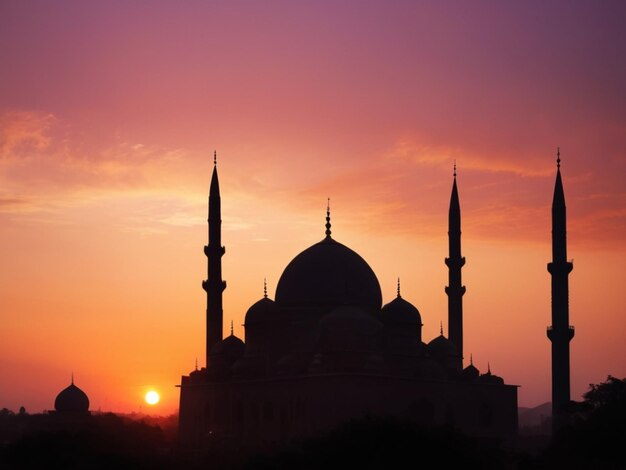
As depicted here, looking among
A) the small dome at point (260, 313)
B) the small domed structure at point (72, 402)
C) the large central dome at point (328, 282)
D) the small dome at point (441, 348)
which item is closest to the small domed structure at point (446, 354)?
the small dome at point (441, 348)

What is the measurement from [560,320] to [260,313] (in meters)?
10.4

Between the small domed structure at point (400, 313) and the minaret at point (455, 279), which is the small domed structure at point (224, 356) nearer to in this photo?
→ the small domed structure at point (400, 313)

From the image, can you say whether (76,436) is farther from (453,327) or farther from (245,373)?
(453,327)

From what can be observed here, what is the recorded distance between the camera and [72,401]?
60688 mm

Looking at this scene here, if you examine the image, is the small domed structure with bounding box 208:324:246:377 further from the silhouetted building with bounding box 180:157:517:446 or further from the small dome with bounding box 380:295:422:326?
the small dome with bounding box 380:295:422:326

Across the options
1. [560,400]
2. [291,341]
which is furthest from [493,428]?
[291,341]

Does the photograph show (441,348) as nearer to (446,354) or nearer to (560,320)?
(446,354)

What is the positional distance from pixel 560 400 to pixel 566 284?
3.94 m

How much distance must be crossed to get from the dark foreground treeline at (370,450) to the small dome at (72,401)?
44.1 ft

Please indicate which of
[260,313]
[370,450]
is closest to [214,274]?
[260,313]

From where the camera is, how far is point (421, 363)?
51.1 meters

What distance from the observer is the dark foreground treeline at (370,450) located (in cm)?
3606

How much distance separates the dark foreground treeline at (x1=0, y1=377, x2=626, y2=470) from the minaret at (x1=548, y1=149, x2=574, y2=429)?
387cm

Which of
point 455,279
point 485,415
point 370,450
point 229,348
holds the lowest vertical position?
point 370,450
